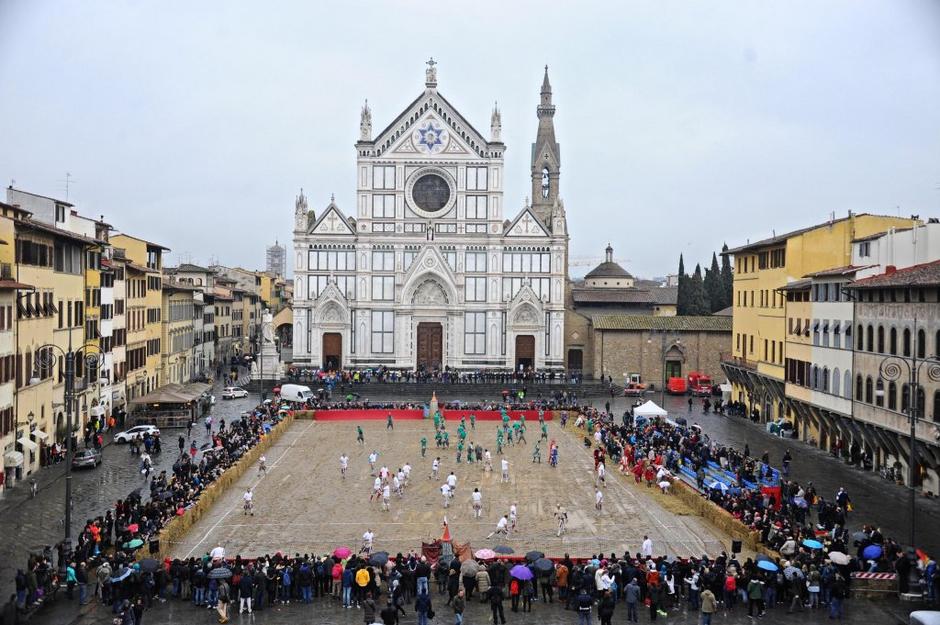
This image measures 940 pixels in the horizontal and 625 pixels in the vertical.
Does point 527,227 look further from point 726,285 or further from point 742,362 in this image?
point 726,285

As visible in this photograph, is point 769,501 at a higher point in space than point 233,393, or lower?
lower

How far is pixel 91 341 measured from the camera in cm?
5169

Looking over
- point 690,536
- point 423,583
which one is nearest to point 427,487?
point 690,536

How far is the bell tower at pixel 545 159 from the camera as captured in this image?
10862 centimetres

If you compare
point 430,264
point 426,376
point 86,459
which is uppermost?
point 430,264

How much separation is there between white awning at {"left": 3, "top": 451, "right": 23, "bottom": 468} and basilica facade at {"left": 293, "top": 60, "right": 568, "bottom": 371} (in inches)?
1734

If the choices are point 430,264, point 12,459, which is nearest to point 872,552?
point 12,459

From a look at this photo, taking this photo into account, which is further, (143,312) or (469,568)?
(143,312)

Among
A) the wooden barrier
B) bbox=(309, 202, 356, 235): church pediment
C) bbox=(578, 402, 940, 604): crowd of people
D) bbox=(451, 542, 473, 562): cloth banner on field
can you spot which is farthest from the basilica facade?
bbox=(451, 542, 473, 562): cloth banner on field

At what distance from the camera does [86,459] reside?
139ft

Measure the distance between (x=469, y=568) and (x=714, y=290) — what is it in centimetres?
8390

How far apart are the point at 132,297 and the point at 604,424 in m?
31.9

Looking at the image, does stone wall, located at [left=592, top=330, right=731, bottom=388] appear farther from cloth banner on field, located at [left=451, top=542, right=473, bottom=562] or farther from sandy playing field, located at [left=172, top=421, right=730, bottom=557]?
cloth banner on field, located at [left=451, top=542, right=473, bottom=562]

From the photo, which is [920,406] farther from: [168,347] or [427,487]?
[168,347]
